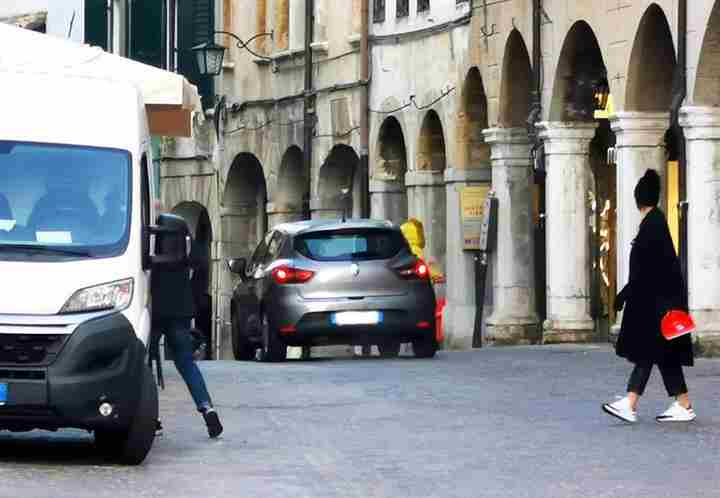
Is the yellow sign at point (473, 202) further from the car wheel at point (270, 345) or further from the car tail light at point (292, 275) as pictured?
the car tail light at point (292, 275)

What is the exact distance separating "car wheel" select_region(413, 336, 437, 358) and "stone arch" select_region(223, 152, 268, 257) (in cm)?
2064

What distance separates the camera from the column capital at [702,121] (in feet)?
90.2

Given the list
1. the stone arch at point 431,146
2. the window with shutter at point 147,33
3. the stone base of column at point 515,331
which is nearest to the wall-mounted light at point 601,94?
the stone base of column at point 515,331

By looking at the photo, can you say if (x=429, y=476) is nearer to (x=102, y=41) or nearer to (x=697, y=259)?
(x=697, y=259)

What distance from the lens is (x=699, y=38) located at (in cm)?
2719

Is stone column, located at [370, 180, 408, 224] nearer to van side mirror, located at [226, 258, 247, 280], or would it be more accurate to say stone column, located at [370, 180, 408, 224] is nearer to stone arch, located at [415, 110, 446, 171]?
stone arch, located at [415, 110, 446, 171]

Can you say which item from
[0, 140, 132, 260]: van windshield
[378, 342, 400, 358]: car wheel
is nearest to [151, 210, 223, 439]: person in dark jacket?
[0, 140, 132, 260]: van windshield

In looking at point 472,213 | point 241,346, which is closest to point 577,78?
point 472,213

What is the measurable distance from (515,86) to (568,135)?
2.63 m

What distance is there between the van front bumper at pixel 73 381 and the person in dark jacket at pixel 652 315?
427 centimetres

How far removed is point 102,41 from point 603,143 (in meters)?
21.8

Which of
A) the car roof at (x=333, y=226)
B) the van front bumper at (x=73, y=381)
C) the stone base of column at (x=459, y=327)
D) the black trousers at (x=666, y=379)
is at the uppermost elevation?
the car roof at (x=333, y=226)

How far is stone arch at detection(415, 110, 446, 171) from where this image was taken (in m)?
39.4

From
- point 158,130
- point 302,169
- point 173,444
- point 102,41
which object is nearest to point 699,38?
point 158,130
